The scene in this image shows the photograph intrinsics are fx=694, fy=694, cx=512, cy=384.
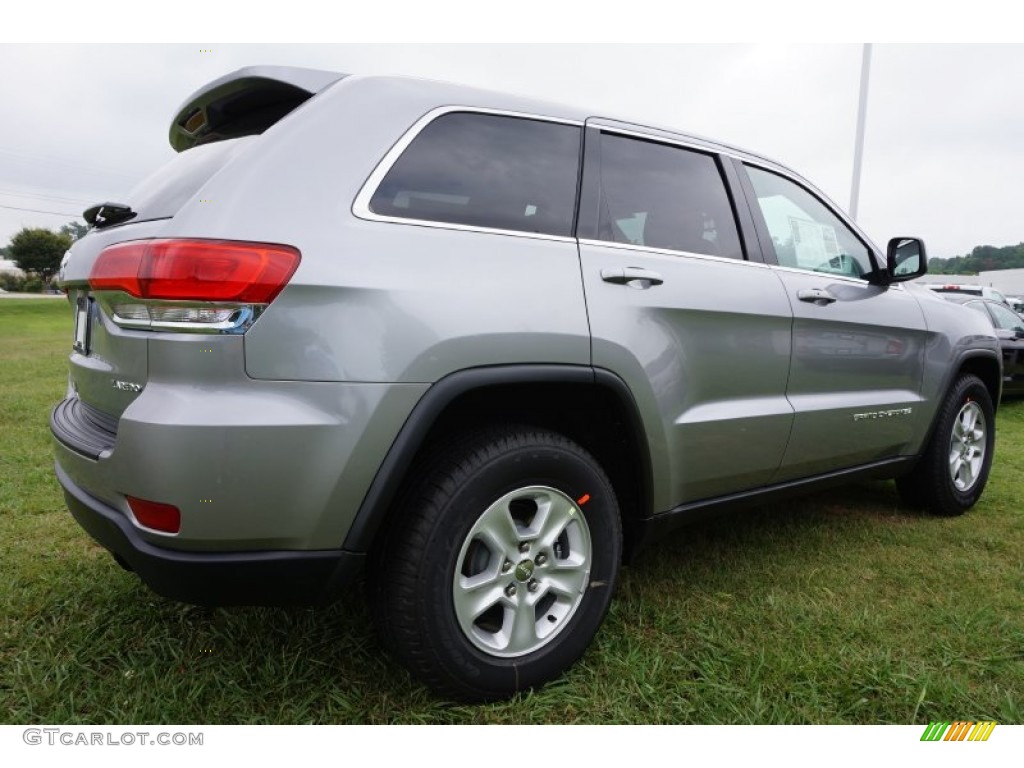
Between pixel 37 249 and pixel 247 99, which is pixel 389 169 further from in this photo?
pixel 37 249

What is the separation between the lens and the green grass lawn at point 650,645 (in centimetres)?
196

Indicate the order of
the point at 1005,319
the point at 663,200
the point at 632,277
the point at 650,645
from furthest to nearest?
the point at 1005,319
the point at 663,200
the point at 650,645
the point at 632,277

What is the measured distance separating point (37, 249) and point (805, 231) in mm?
58739

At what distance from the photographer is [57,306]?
26.4 metres

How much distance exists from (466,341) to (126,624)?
5.30ft

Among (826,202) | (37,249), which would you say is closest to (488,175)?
(826,202)

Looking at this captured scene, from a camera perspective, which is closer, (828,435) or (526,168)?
(526,168)

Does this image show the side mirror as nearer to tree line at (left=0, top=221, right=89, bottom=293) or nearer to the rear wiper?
the rear wiper

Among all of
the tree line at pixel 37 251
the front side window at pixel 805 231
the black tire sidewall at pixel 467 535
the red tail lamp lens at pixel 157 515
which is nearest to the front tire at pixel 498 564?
the black tire sidewall at pixel 467 535

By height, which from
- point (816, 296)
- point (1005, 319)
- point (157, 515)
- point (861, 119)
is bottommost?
point (157, 515)

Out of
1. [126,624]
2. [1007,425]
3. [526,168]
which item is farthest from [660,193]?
[1007,425]

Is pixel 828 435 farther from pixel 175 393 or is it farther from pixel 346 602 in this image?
pixel 175 393

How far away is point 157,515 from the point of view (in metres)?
1.63
